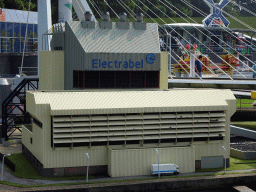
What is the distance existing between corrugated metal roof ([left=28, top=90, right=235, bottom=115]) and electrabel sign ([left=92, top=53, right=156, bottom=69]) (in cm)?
339

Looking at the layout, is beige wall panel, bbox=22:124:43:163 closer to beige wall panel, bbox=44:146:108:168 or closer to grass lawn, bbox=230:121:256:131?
beige wall panel, bbox=44:146:108:168

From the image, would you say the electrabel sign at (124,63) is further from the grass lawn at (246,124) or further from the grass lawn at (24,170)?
the grass lawn at (246,124)

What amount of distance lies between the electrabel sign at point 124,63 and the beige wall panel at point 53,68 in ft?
9.21

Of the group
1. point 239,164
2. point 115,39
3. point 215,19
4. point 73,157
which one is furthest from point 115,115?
point 215,19

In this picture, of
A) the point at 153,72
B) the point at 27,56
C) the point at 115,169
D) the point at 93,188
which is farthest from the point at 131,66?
the point at 27,56

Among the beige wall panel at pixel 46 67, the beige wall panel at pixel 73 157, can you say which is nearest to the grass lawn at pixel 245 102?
the beige wall panel at pixel 46 67

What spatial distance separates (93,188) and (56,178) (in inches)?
102

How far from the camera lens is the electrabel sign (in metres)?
A: 34.6

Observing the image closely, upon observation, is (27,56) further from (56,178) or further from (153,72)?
(56,178)

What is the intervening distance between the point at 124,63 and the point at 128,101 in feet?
16.4

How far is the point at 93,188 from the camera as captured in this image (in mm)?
27391

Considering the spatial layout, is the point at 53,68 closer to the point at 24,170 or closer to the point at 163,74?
the point at 163,74

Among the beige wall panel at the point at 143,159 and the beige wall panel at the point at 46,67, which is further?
the beige wall panel at the point at 46,67

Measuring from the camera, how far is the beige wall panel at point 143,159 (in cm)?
2950
